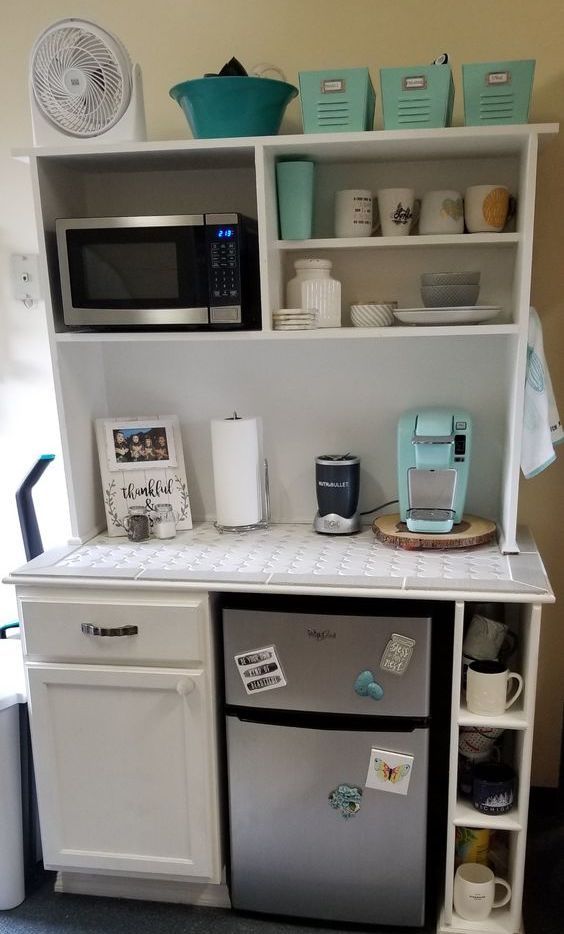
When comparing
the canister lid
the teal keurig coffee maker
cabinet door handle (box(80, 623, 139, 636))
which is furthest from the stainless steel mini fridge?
the canister lid

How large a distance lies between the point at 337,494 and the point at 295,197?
762mm

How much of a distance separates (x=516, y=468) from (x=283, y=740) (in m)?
0.84

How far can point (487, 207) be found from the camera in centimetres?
180

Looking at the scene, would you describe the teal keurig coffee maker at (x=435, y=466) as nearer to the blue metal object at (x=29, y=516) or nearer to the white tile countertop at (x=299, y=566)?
the white tile countertop at (x=299, y=566)

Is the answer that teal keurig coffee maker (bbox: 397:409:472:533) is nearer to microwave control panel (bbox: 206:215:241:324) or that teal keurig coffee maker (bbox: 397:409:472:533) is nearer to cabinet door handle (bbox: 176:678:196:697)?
microwave control panel (bbox: 206:215:241:324)

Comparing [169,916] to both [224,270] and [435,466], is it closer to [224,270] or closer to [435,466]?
[435,466]

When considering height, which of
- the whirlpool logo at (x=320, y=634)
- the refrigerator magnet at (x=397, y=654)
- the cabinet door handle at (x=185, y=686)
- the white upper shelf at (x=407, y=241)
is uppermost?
the white upper shelf at (x=407, y=241)

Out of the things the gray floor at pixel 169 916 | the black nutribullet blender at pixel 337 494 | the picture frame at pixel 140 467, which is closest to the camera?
the gray floor at pixel 169 916

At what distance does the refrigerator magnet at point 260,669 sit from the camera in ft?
5.57

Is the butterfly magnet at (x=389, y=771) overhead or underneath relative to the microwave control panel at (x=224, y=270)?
underneath

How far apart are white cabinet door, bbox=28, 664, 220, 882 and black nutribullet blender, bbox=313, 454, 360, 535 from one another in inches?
21.6

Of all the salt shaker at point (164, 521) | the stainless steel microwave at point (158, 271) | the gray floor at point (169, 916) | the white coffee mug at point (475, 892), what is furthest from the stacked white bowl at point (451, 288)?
the gray floor at point (169, 916)

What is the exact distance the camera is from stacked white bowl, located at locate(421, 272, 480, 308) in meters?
1.82

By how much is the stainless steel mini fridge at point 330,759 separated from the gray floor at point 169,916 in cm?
10
